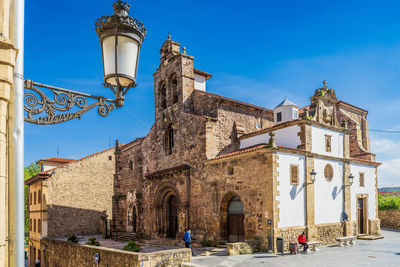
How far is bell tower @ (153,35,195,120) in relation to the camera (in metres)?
26.1

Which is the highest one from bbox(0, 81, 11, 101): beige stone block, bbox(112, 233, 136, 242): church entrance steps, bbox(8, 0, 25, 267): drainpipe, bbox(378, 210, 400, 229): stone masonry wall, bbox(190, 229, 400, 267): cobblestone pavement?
bbox(0, 81, 11, 101): beige stone block

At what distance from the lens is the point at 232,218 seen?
69.4ft

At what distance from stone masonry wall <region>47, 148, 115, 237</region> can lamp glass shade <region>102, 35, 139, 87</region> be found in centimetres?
2942

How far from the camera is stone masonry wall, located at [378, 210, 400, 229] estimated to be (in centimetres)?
3136

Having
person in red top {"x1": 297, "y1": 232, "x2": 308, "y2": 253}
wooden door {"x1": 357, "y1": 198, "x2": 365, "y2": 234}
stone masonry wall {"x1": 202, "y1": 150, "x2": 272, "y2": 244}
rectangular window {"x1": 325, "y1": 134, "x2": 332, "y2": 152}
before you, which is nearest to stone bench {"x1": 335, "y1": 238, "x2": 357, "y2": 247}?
person in red top {"x1": 297, "y1": 232, "x2": 308, "y2": 253}

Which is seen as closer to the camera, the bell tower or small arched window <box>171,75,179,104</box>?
the bell tower

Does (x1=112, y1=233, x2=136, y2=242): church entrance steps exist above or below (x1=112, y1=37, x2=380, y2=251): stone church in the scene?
below

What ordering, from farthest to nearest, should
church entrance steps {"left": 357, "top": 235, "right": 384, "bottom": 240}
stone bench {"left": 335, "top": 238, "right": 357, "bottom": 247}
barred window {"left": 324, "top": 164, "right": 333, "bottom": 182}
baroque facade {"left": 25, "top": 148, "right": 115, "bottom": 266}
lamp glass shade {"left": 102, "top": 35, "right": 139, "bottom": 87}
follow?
baroque facade {"left": 25, "top": 148, "right": 115, "bottom": 266} → church entrance steps {"left": 357, "top": 235, "right": 384, "bottom": 240} → barred window {"left": 324, "top": 164, "right": 333, "bottom": 182} → stone bench {"left": 335, "top": 238, "right": 357, "bottom": 247} → lamp glass shade {"left": 102, "top": 35, "right": 139, "bottom": 87}

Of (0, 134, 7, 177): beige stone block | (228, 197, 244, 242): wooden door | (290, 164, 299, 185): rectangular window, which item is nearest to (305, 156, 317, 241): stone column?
(290, 164, 299, 185): rectangular window

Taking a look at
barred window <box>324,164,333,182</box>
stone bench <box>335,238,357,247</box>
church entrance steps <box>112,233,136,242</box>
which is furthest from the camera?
church entrance steps <box>112,233,136,242</box>

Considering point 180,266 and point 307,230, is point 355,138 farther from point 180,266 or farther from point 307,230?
point 180,266

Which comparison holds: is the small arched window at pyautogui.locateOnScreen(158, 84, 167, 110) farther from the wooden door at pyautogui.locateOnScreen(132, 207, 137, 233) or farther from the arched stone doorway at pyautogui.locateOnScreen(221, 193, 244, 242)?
the arched stone doorway at pyautogui.locateOnScreen(221, 193, 244, 242)

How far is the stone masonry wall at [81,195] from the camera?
31078mm

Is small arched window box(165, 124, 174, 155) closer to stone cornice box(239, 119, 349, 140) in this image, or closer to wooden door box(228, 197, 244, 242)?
stone cornice box(239, 119, 349, 140)
